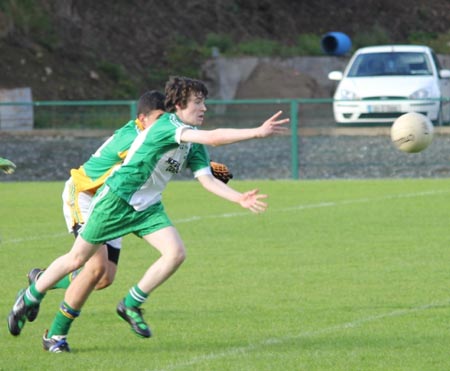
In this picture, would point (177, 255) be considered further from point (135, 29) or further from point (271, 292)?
point (135, 29)

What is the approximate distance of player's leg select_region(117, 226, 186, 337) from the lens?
774 centimetres

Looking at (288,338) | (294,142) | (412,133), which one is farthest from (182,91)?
(294,142)

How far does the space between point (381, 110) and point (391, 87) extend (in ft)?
3.42

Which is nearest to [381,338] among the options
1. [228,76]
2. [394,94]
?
[394,94]

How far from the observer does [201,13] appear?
41.0m

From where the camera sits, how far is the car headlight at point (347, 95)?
2539 cm

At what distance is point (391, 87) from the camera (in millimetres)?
25281

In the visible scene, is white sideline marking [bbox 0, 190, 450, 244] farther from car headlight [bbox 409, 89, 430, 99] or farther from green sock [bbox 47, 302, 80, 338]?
green sock [bbox 47, 302, 80, 338]

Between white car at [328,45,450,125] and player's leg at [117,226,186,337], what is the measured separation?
636 inches

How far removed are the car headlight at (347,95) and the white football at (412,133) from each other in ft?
47.7

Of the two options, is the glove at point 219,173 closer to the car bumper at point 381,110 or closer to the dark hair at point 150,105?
the dark hair at point 150,105

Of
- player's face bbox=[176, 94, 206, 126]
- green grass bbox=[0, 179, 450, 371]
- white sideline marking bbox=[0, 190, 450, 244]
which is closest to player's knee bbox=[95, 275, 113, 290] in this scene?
green grass bbox=[0, 179, 450, 371]

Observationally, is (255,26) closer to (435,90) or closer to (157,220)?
(435,90)

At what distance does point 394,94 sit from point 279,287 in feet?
49.0
